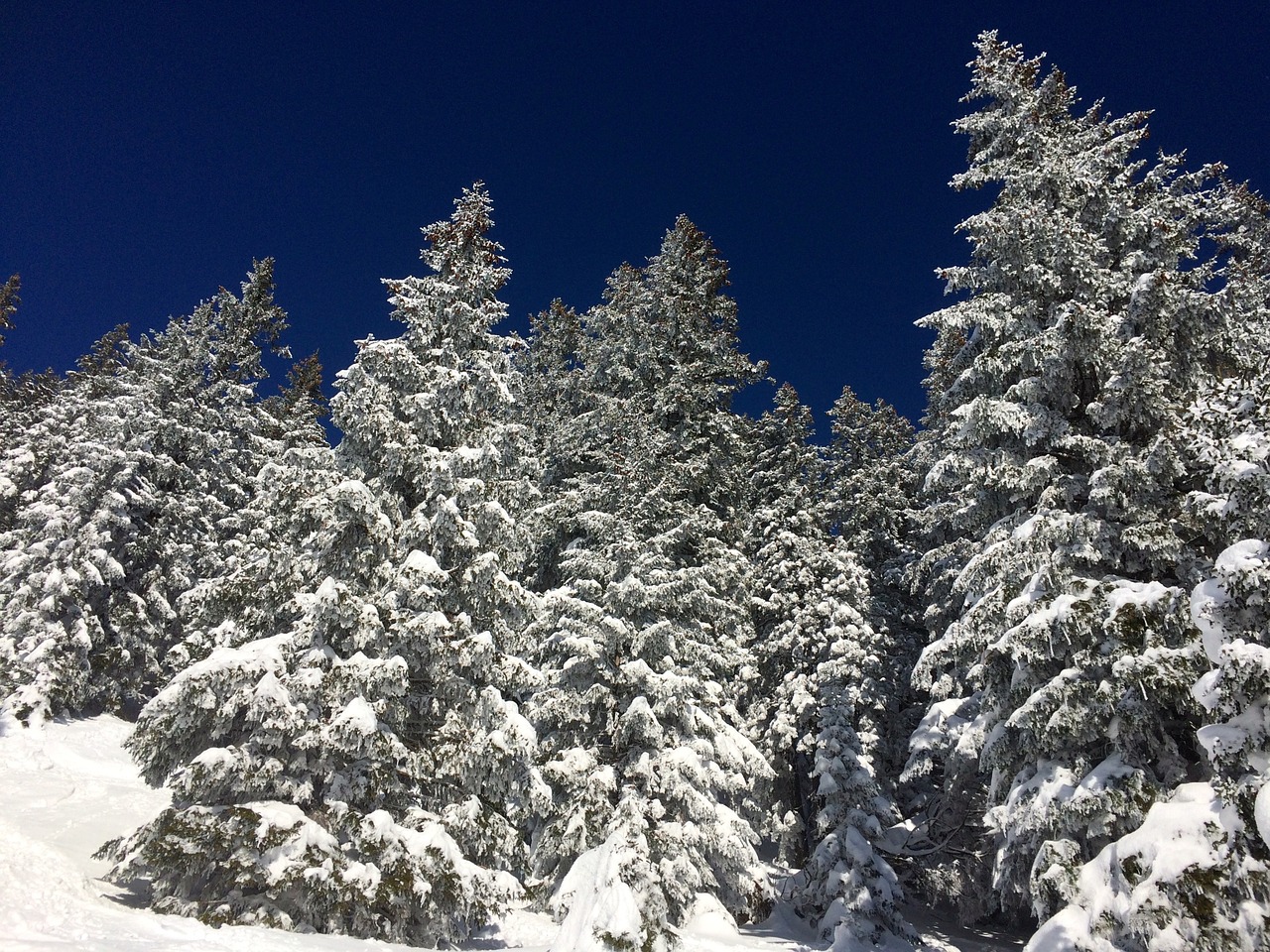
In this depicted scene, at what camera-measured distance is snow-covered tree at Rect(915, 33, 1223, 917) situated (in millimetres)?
9273

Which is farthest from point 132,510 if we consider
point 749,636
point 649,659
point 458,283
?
point 749,636

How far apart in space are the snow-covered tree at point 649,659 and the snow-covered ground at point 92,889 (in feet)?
3.51

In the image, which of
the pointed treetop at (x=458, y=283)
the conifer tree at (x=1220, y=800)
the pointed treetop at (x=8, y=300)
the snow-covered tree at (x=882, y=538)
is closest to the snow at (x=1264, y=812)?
the conifer tree at (x=1220, y=800)

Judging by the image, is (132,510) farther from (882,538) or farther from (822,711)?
(882,538)

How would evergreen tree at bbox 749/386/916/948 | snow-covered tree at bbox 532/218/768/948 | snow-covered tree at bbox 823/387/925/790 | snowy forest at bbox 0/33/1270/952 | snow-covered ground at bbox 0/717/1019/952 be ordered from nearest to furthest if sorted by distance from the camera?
snow-covered ground at bbox 0/717/1019/952
snowy forest at bbox 0/33/1270/952
snow-covered tree at bbox 532/218/768/948
evergreen tree at bbox 749/386/916/948
snow-covered tree at bbox 823/387/925/790

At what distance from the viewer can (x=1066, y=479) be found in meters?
11.8

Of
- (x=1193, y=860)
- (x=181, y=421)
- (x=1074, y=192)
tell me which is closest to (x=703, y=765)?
(x=1193, y=860)

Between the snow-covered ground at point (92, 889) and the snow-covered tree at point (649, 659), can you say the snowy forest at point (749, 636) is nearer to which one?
the snow-covered tree at point (649, 659)

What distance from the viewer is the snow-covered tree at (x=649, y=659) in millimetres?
14773

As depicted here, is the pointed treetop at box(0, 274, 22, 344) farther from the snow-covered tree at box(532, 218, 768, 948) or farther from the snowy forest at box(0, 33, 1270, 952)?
the snow-covered tree at box(532, 218, 768, 948)

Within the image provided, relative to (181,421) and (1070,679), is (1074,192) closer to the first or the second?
(1070,679)

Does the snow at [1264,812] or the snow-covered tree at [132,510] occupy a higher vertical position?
the snow-covered tree at [132,510]

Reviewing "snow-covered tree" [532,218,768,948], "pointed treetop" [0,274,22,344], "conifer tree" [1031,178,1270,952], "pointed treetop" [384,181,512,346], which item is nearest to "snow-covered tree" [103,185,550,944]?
"pointed treetop" [384,181,512,346]

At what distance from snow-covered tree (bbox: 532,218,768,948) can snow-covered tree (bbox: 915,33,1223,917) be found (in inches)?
199
